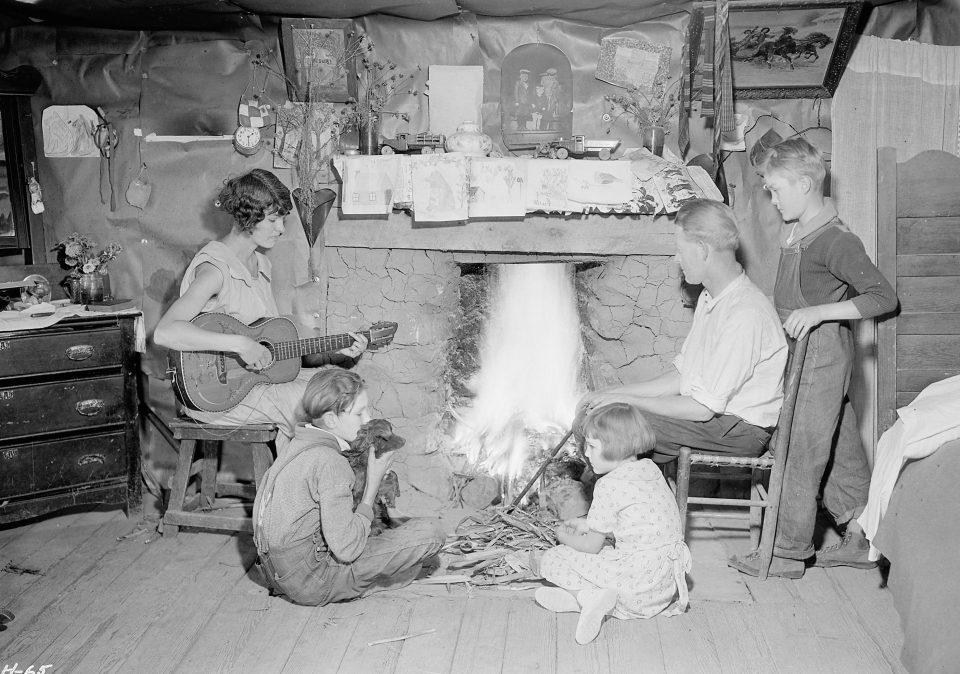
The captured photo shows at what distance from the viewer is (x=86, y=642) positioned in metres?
3.45

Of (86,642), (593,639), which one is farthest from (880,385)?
(86,642)

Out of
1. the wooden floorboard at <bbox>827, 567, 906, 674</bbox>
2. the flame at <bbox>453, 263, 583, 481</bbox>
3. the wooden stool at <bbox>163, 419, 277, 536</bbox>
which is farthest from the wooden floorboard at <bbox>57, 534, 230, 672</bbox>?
the wooden floorboard at <bbox>827, 567, 906, 674</bbox>

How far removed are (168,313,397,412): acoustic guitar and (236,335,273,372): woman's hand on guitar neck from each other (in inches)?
1.7

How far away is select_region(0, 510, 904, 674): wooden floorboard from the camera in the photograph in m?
3.27

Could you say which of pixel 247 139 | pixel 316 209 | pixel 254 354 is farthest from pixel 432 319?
pixel 247 139

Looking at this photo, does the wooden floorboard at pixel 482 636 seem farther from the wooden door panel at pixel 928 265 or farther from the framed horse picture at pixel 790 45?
the framed horse picture at pixel 790 45

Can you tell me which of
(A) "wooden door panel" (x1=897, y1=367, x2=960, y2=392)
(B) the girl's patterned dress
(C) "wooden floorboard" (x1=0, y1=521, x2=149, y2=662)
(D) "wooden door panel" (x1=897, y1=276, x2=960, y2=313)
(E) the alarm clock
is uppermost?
(E) the alarm clock

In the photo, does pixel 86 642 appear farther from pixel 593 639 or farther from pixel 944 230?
pixel 944 230

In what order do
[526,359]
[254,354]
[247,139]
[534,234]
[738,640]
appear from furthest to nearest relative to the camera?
[526,359]
[247,139]
[534,234]
[254,354]
[738,640]

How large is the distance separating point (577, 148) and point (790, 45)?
1245mm

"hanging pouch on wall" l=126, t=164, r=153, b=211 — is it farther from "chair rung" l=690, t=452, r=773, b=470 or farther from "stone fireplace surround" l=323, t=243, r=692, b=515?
"chair rung" l=690, t=452, r=773, b=470

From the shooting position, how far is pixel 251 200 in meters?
4.42

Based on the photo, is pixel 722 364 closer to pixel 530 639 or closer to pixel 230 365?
pixel 530 639

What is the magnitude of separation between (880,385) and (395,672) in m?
2.77
